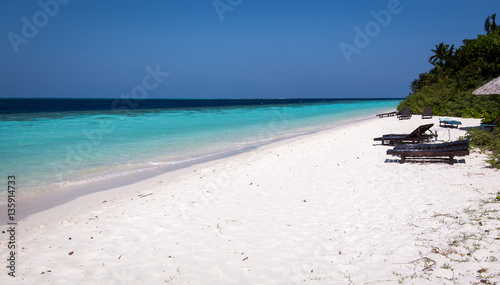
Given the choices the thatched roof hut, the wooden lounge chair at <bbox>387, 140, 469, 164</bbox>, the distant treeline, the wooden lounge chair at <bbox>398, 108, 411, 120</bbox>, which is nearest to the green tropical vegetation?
the distant treeline

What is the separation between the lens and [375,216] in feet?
16.2

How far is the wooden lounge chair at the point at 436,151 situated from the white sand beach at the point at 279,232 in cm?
47

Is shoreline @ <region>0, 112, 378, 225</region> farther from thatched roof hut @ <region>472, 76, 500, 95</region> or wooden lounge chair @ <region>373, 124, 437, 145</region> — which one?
thatched roof hut @ <region>472, 76, 500, 95</region>

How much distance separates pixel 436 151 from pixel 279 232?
6117mm

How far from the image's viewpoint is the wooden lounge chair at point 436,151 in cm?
804

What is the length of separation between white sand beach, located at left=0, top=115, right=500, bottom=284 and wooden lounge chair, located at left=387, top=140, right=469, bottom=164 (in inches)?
18.5

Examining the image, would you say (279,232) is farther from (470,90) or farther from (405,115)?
(470,90)

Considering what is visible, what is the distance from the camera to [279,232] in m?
4.59

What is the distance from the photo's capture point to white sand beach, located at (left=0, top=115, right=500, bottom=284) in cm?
347

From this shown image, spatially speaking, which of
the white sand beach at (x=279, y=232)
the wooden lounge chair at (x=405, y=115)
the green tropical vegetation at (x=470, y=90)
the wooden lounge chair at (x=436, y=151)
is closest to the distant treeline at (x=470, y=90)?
the green tropical vegetation at (x=470, y=90)

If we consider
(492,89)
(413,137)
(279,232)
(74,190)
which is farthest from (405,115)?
(74,190)

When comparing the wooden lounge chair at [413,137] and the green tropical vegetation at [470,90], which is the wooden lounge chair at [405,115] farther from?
the wooden lounge chair at [413,137]

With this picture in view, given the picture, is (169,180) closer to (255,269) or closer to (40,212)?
(40,212)

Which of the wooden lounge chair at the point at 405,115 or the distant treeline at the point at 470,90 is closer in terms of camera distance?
the distant treeline at the point at 470,90
